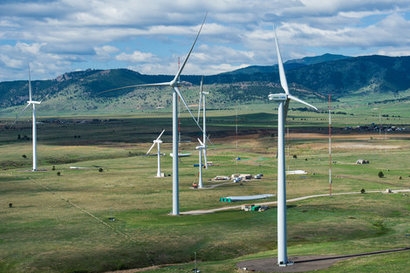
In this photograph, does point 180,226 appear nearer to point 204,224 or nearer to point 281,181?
point 204,224

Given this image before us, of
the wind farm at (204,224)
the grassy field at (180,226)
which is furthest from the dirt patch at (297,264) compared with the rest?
the grassy field at (180,226)

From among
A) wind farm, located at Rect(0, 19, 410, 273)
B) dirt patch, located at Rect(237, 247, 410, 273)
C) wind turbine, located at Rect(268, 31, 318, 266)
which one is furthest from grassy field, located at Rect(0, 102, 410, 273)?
wind turbine, located at Rect(268, 31, 318, 266)

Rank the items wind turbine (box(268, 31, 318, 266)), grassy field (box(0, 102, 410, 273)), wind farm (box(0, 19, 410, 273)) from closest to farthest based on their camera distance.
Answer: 1. wind turbine (box(268, 31, 318, 266))
2. wind farm (box(0, 19, 410, 273))
3. grassy field (box(0, 102, 410, 273))

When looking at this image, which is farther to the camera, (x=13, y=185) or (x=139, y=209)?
(x=13, y=185)

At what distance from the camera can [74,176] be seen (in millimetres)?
185125

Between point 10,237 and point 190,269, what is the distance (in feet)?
103

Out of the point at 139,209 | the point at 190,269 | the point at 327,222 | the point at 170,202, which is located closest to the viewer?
the point at 190,269

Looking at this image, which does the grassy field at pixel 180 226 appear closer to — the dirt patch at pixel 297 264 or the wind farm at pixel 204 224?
the wind farm at pixel 204 224

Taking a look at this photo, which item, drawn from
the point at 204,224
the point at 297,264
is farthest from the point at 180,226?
the point at 297,264

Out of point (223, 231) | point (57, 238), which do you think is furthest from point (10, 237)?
point (223, 231)

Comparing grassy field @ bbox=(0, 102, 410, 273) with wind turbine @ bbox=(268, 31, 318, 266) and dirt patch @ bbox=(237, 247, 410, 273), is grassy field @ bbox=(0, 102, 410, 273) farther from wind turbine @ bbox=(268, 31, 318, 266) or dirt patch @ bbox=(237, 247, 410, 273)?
wind turbine @ bbox=(268, 31, 318, 266)

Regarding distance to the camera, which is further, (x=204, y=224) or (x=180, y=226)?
(x=204, y=224)

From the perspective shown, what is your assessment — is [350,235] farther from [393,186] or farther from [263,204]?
[393,186]

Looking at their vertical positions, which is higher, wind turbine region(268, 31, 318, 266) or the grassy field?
wind turbine region(268, 31, 318, 266)
